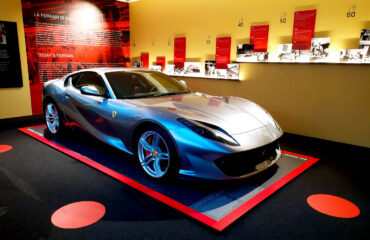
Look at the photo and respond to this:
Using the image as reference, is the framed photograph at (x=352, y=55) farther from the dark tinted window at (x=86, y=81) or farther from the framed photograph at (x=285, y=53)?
the dark tinted window at (x=86, y=81)

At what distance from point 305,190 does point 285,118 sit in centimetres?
231

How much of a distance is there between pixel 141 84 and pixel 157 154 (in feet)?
3.84

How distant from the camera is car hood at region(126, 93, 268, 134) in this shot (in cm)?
255

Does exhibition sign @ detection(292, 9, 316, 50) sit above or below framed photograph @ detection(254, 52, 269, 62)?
above

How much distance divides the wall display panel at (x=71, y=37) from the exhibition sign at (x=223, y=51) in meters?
3.13

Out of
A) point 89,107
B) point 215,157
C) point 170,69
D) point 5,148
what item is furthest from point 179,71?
point 215,157

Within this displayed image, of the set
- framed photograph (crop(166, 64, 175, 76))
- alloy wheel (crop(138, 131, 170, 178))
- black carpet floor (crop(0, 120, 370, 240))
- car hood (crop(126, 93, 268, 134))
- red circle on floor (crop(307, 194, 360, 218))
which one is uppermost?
framed photograph (crop(166, 64, 175, 76))

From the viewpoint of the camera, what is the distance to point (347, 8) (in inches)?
154

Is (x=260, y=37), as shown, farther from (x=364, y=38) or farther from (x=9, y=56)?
(x=9, y=56)

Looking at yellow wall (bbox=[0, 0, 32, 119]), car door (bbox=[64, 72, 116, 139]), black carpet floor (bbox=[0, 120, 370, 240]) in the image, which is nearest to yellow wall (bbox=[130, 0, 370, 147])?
black carpet floor (bbox=[0, 120, 370, 240])

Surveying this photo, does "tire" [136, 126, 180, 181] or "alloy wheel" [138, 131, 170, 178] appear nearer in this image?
"tire" [136, 126, 180, 181]

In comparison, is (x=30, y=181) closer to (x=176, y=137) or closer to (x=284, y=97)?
(x=176, y=137)

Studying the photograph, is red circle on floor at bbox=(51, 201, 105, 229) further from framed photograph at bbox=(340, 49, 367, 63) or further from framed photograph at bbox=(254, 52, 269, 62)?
framed photograph at bbox=(340, 49, 367, 63)

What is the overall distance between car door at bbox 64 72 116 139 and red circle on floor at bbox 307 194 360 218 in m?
2.18
